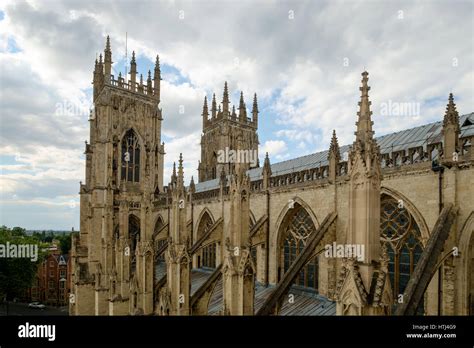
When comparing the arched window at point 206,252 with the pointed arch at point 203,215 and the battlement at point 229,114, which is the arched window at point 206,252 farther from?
the battlement at point 229,114

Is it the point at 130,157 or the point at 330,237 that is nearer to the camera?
the point at 330,237

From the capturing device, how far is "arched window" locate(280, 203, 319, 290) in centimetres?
1608

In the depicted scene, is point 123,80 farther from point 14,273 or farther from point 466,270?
point 466,270

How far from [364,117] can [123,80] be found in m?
33.9

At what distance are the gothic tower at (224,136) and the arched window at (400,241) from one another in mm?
29439

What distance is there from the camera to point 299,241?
1667 centimetres

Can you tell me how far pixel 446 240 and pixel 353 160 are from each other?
5003 millimetres

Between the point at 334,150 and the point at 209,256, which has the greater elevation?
the point at 334,150

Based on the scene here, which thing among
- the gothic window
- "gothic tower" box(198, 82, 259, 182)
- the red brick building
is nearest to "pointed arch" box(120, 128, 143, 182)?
"gothic tower" box(198, 82, 259, 182)

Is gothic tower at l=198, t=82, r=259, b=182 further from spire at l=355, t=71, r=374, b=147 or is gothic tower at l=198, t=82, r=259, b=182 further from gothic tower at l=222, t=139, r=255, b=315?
spire at l=355, t=71, r=374, b=147

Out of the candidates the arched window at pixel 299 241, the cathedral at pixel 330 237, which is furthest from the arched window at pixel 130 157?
the arched window at pixel 299 241

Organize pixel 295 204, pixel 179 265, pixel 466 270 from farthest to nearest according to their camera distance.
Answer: pixel 295 204 → pixel 179 265 → pixel 466 270

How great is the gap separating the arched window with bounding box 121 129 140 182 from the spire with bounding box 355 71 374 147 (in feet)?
105

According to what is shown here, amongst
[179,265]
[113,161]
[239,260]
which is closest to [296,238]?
[179,265]
